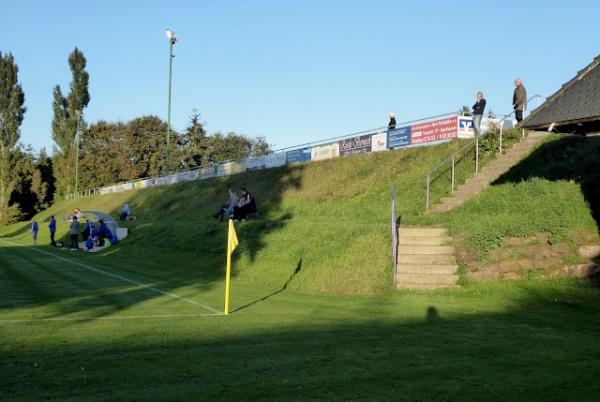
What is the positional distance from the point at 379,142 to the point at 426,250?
1755 cm

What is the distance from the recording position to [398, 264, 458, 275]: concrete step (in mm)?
14841

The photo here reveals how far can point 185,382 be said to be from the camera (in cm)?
664

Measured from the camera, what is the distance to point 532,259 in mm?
13977

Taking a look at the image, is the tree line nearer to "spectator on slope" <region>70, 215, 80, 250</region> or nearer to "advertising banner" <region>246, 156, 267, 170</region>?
"advertising banner" <region>246, 156, 267, 170</region>

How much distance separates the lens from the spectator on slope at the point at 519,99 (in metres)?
22.3

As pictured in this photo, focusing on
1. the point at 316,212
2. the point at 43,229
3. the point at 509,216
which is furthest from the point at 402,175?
the point at 43,229

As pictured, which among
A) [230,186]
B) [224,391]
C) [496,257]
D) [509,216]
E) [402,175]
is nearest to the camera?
[224,391]

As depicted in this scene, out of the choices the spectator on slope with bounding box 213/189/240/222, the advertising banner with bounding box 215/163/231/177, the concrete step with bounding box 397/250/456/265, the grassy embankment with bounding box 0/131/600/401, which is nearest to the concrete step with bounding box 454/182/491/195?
the grassy embankment with bounding box 0/131/600/401

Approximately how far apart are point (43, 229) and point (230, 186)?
73.8ft

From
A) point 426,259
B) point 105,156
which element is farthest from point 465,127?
point 105,156

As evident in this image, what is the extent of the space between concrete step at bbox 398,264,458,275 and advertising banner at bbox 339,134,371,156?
61.0 feet

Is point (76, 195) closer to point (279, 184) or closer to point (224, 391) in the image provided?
point (279, 184)

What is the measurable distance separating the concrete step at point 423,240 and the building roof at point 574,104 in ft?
13.9

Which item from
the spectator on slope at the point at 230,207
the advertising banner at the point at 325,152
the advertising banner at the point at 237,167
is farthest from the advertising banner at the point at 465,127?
the advertising banner at the point at 237,167
